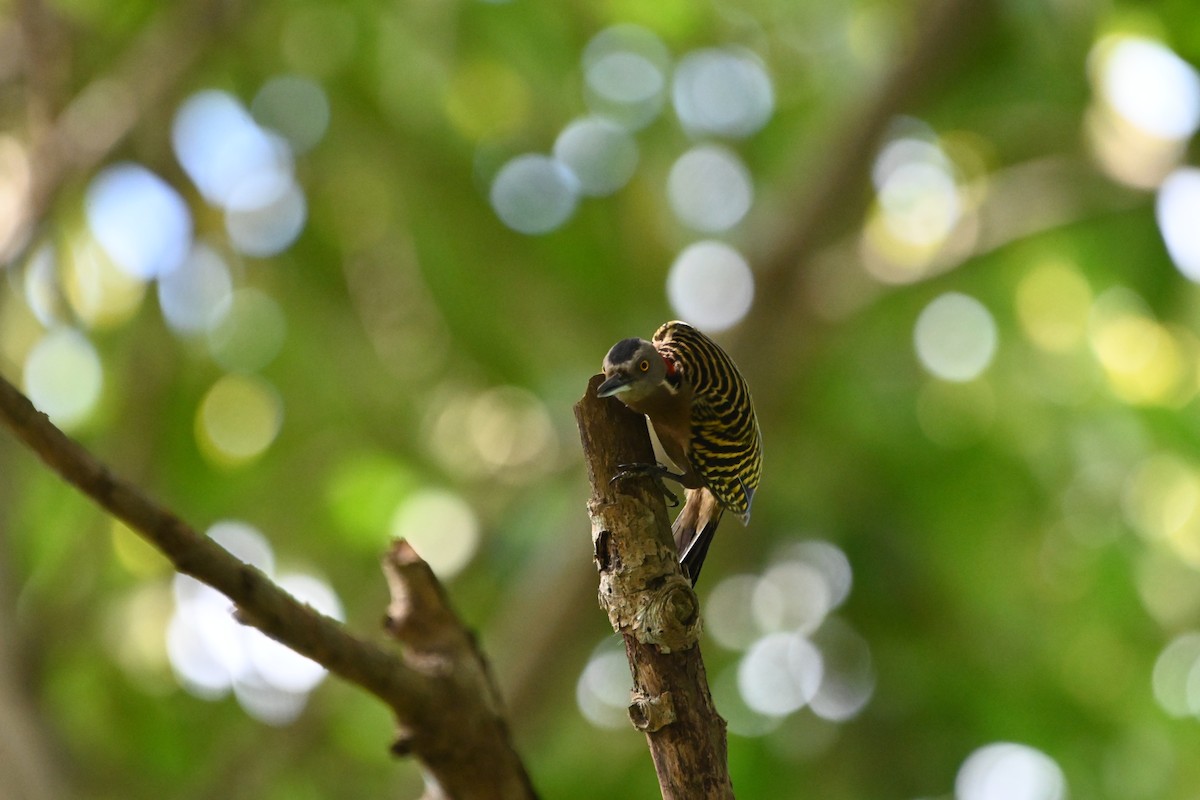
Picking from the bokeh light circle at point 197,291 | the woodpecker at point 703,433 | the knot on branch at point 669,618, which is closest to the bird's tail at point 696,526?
the woodpecker at point 703,433

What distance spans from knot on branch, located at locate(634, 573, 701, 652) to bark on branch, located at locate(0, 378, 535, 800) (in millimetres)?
313

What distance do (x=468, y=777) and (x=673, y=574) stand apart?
55cm

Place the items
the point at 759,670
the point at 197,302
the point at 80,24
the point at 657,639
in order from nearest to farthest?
the point at 657,639 → the point at 80,24 → the point at 197,302 → the point at 759,670

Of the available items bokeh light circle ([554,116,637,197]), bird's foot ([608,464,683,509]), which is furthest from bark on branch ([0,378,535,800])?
bokeh light circle ([554,116,637,197])

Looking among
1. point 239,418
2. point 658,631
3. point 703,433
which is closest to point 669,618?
point 658,631

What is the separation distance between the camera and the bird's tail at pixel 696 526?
10.9 ft

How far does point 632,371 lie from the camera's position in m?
2.67

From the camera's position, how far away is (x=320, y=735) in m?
Result: 6.85

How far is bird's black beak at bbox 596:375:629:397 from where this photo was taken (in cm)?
256

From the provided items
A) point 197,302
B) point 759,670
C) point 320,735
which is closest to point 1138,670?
point 759,670

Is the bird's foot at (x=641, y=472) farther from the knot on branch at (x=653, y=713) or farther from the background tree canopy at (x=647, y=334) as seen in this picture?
the background tree canopy at (x=647, y=334)

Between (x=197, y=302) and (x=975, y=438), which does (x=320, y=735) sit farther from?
(x=975, y=438)

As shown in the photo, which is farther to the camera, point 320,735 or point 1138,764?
point 1138,764

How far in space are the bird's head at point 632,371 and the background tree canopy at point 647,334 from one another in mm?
4146
